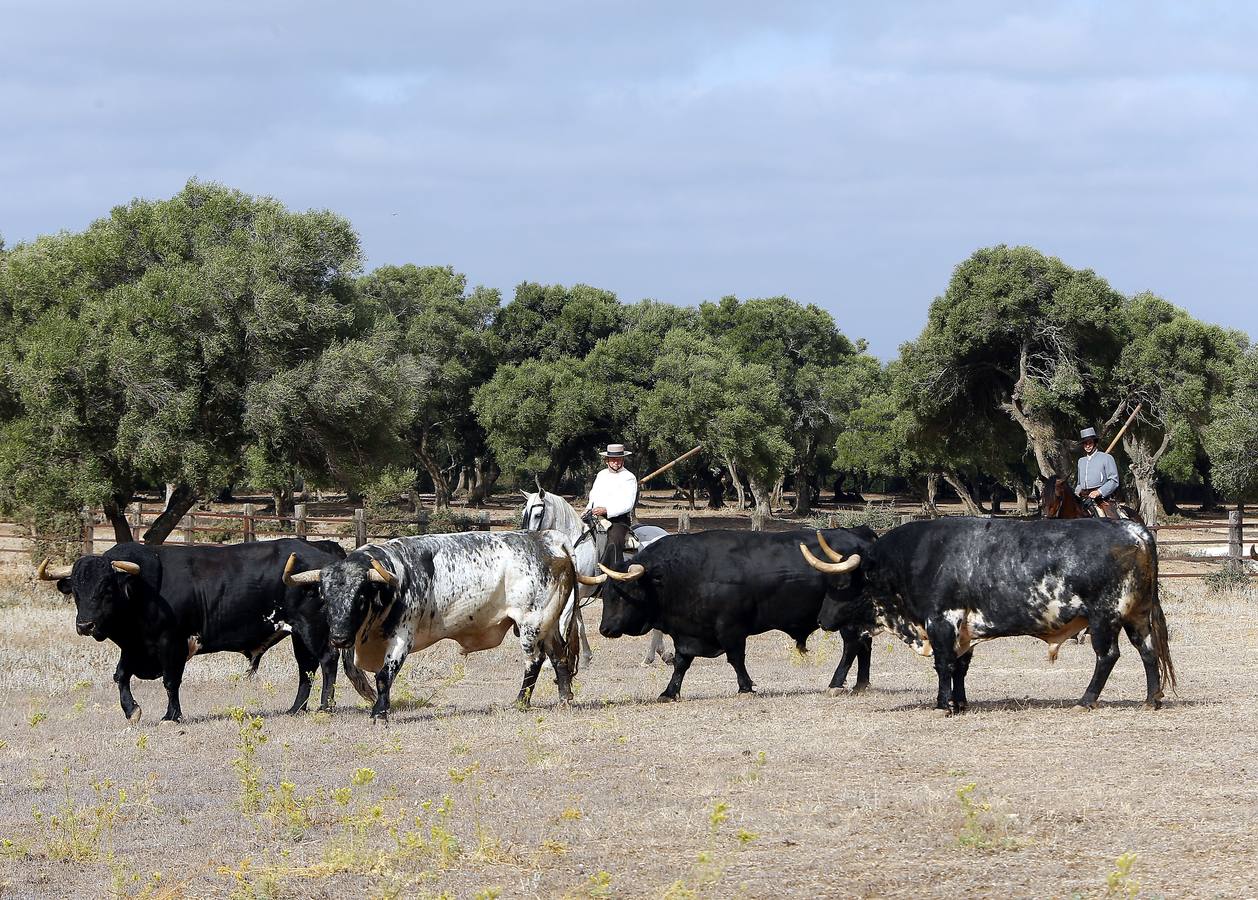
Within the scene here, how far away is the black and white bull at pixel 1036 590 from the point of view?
426 inches

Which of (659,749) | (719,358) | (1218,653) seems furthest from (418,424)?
(659,749)

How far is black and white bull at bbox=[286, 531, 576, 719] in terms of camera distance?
38.1ft

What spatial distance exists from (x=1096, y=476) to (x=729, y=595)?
6355mm

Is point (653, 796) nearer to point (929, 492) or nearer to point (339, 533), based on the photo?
point (339, 533)

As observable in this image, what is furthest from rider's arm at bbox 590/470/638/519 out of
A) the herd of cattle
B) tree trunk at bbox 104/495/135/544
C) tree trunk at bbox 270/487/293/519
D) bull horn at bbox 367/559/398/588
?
tree trunk at bbox 270/487/293/519

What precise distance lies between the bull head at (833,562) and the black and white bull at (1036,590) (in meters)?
0.47

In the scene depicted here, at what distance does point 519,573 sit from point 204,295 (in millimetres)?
17209

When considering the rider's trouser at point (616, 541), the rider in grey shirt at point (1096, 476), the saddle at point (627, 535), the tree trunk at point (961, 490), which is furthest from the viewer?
the tree trunk at point (961, 490)

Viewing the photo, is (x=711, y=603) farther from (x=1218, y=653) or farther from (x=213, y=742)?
(x=1218, y=653)

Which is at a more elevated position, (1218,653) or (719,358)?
(719,358)

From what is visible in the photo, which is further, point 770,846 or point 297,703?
point 297,703

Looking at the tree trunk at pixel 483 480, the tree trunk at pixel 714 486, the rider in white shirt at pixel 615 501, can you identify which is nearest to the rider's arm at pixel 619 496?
the rider in white shirt at pixel 615 501

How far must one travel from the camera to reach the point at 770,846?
6.96 m

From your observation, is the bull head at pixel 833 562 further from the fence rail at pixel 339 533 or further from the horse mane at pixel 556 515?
the fence rail at pixel 339 533
